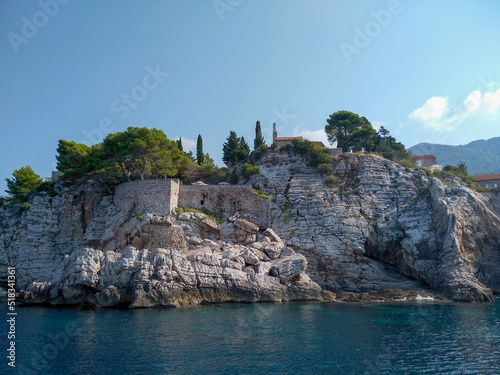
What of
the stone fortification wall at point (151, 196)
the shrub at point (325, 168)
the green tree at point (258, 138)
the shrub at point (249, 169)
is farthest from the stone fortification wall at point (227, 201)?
the green tree at point (258, 138)

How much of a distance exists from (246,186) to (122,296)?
13936 mm

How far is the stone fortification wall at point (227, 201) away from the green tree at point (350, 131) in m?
15.2

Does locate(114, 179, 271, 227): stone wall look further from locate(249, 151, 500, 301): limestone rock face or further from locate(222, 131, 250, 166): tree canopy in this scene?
locate(222, 131, 250, 166): tree canopy

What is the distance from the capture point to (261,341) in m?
18.5

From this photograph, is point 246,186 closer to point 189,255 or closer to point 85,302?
point 189,255

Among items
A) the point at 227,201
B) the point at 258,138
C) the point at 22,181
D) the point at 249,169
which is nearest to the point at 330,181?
the point at 249,169

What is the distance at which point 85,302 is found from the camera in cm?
2861

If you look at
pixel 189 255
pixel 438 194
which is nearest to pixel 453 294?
pixel 438 194

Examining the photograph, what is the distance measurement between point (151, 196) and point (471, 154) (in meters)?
162

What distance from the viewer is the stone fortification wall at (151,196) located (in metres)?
33.8

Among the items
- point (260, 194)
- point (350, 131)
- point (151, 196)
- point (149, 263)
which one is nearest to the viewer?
point (149, 263)

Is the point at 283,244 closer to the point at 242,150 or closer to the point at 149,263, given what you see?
the point at 149,263

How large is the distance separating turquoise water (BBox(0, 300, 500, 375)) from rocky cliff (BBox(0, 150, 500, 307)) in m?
2.78

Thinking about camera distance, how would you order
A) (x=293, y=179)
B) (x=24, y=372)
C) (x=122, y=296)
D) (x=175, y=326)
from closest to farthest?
1. (x=24, y=372)
2. (x=175, y=326)
3. (x=122, y=296)
4. (x=293, y=179)
